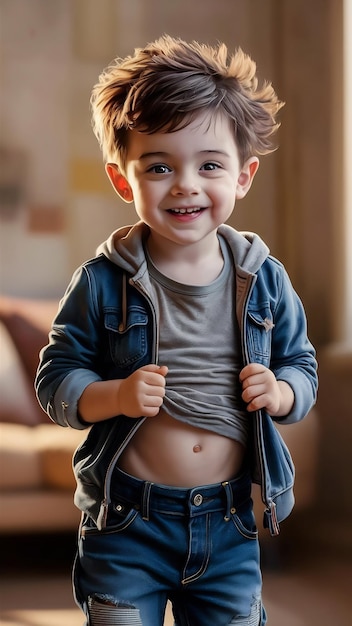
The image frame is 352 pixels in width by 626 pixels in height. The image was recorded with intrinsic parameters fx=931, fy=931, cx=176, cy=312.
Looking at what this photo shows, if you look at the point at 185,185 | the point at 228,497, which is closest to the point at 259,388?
the point at 228,497

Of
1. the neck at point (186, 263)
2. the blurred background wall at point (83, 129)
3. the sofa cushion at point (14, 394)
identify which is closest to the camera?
the neck at point (186, 263)

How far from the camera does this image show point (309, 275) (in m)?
3.40

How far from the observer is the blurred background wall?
3.43m

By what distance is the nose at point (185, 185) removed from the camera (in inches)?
45.0

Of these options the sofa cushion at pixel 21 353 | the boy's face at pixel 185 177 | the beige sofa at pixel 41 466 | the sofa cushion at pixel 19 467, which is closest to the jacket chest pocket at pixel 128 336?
the boy's face at pixel 185 177

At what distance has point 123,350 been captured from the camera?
118cm

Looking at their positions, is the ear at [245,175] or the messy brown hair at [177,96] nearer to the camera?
the messy brown hair at [177,96]

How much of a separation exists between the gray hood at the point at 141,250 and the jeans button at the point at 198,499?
288 mm

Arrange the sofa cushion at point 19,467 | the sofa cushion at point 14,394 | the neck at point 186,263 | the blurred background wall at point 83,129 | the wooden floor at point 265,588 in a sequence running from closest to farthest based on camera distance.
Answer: the neck at point 186,263, the wooden floor at point 265,588, the sofa cushion at point 19,467, the sofa cushion at point 14,394, the blurred background wall at point 83,129

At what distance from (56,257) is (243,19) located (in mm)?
1156

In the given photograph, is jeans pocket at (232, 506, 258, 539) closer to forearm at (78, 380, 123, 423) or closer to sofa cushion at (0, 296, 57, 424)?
forearm at (78, 380, 123, 423)

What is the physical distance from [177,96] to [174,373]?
0.35 m

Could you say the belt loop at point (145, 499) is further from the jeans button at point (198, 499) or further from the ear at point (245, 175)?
the ear at point (245, 175)

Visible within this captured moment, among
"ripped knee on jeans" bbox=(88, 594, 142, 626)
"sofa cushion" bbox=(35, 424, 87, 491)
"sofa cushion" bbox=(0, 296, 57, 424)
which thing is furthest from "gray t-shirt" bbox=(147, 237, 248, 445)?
"sofa cushion" bbox=(0, 296, 57, 424)
